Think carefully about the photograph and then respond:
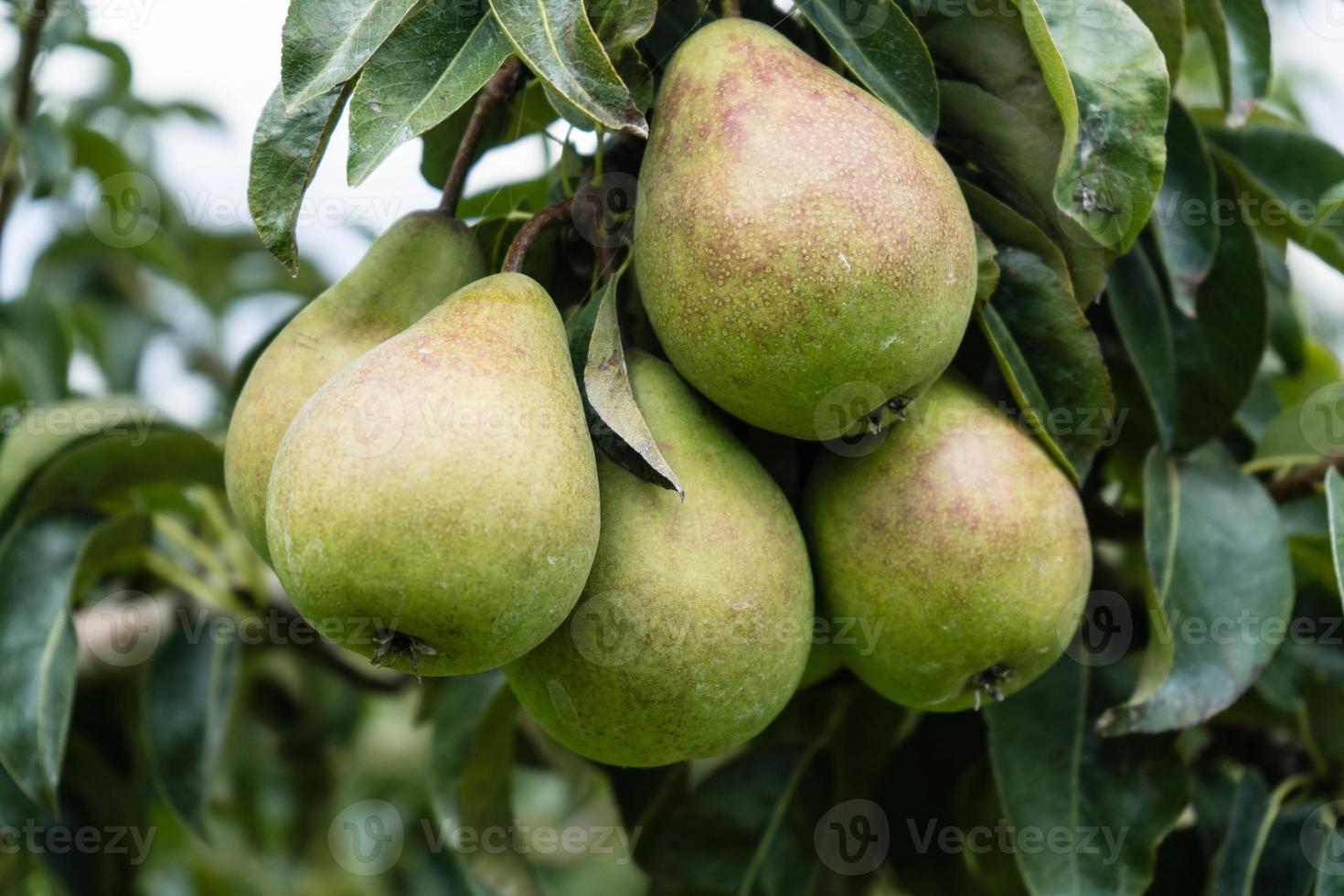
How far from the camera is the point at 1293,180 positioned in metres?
1.77

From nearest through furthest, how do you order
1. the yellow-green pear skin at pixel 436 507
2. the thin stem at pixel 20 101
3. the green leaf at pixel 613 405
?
the yellow-green pear skin at pixel 436 507, the green leaf at pixel 613 405, the thin stem at pixel 20 101

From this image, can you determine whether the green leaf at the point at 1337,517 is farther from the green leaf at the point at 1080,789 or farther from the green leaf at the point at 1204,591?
the green leaf at the point at 1080,789

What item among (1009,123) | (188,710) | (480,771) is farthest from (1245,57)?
(188,710)

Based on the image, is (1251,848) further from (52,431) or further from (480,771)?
(52,431)

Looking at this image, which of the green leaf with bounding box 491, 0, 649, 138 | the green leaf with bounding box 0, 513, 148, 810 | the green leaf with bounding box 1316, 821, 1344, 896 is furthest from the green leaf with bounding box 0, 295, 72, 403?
the green leaf with bounding box 1316, 821, 1344, 896

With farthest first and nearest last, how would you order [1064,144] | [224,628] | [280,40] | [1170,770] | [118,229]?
[118,229] → [224,628] → [1170,770] → [1064,144] → [280,40]

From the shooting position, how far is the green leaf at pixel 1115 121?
1230mm

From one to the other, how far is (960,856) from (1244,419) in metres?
0.83

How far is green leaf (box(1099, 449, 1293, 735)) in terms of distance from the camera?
1428mm

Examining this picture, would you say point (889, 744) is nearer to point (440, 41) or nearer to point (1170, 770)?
point (1170, 770)

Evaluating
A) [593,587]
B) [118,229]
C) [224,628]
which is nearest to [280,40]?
[593,587]

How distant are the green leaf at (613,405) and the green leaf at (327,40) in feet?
1.11

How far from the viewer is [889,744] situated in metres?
1.84

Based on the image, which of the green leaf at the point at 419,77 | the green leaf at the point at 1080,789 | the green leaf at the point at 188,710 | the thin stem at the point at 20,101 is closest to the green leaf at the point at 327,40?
the green leaf at the point at 419,77
